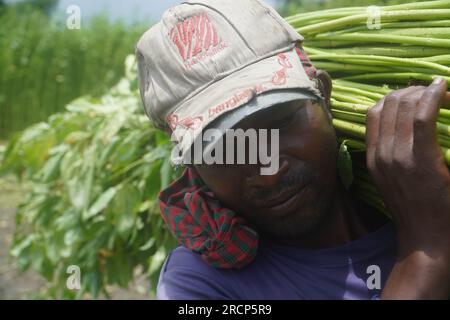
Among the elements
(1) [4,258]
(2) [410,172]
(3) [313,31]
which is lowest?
(1) [4,258]

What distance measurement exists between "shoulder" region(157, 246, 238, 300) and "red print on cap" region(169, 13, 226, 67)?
0.39 metres

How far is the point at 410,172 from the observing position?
1.05 m

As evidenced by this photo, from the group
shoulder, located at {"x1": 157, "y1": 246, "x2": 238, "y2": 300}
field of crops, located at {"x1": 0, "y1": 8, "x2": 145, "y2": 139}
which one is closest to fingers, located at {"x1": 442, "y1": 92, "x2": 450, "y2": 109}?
shoulder, located at {"x1": 157, "y1": 246, "x2": 238, "y2": 300}

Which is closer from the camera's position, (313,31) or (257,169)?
(257,169)

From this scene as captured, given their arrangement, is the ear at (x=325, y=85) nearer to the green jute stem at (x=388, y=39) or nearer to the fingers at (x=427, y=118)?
the green jute stem at (x=388, y=39)

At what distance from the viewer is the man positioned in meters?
1.07

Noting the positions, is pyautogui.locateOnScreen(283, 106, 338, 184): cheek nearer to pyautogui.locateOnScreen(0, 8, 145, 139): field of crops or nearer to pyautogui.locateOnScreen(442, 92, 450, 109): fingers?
pyautogui.locateOnScreen(442, 92, 450, 109): fingers

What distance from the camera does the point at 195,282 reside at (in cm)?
129

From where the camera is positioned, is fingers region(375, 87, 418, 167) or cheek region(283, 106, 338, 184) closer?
fingers region(375, 87, 418, 167)

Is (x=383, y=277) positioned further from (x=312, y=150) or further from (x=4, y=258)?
(x=4, y=258)

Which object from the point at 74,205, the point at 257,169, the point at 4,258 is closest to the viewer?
the point at 257,169

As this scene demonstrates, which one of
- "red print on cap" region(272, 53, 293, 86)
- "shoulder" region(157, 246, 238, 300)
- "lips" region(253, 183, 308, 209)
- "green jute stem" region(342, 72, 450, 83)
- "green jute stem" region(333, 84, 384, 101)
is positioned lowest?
"shoulder" region(157, 246, 238, 300)

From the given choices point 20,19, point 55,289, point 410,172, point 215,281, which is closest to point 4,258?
point 55,289

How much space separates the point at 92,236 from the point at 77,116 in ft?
1.75
